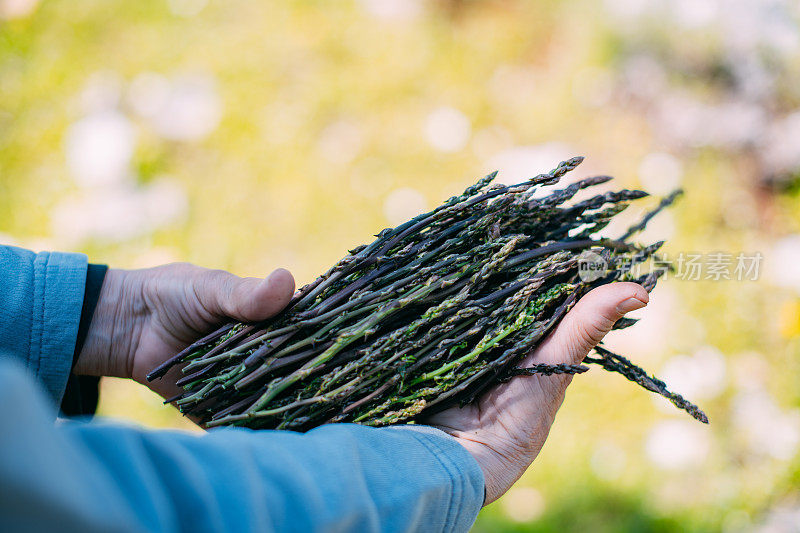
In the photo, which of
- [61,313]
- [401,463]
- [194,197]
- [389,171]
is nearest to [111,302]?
[61,313]

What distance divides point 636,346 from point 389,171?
1902 millimetres

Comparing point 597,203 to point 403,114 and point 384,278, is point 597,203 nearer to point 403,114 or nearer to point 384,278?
point 384,278

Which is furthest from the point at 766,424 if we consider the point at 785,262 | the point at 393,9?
the point at 393,9

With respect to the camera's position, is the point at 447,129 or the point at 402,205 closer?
the point at 402,205

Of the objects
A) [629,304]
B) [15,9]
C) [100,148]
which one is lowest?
[629,304]

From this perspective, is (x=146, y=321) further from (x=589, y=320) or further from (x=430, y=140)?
(x=430, y=140)

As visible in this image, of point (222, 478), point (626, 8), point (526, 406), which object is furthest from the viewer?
point (626, 8)

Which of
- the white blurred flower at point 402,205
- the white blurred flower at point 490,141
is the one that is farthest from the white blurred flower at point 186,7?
the white blurred flower at point 490,141

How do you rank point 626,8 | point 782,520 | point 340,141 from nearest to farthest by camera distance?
point 782,520
point 340,141
point 626,8

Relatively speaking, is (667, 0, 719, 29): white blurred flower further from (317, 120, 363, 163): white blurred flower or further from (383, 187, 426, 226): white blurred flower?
(317, 120, 363, 163): white blurred flower

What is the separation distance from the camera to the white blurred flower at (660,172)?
3556 mm

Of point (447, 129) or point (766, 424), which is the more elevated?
point (447, 129)

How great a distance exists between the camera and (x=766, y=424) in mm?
2988

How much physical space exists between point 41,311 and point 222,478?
1063mm
